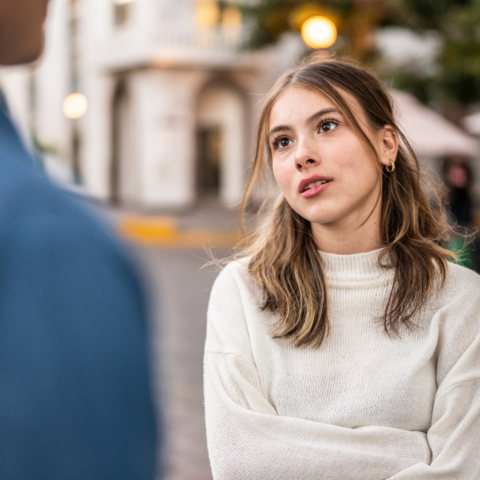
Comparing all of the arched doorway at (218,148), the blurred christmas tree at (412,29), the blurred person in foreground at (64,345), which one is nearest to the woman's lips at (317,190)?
the blurred person in foreground at (64,345)

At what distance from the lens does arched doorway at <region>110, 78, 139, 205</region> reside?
24266 mm

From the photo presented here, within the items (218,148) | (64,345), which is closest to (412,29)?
(218,148)

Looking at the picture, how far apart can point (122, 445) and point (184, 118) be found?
2286 centimetres

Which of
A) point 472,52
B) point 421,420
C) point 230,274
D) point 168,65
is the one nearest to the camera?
point 421,420

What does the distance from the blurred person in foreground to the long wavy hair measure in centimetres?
123

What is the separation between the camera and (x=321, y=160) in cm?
174

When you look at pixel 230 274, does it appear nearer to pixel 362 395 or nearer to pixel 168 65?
pixel 362 395

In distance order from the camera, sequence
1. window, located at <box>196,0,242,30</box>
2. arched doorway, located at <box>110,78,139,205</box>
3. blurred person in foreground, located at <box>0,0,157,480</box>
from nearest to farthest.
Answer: blurred person in foreground, located at <box>0,0,157,480</box>
window, located at <box>196,0,242,30</box>
arched doorway, located at <box>110,78,139,205</box>

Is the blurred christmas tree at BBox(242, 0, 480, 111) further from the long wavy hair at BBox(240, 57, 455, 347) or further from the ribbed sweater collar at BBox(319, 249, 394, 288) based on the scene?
the ribbed sweater collar at BBox(319, 249, 394, 288)

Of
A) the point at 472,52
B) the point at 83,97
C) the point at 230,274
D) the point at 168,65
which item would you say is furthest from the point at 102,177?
the point at 230,274

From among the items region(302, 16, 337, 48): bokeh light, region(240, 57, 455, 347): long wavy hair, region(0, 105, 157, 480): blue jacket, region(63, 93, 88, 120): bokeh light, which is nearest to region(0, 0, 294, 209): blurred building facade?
region(63, 93, 88, 120): bokeh light

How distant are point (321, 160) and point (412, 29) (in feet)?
44.3

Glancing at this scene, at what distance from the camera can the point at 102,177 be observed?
2536 cm

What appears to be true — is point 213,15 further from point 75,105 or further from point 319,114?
point 319,114
